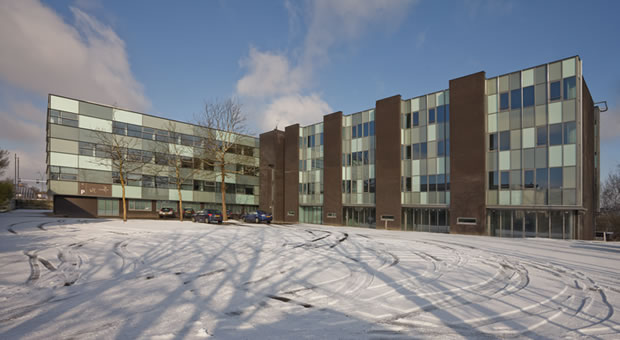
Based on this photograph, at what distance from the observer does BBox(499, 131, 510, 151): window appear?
28569 millimetres

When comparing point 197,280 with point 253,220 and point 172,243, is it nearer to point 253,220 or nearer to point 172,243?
point 172,243

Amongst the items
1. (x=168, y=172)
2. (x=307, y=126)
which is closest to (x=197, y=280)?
(x=307, y=126)

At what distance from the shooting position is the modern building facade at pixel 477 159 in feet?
85.0

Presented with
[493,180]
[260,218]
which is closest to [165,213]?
[260,218]

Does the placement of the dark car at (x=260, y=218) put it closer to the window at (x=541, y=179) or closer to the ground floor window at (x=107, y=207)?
the ground floor window at (x=107, y=207)

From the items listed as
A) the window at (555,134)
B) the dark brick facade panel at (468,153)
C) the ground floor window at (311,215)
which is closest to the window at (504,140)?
the dark brick facade panel at (468,153)

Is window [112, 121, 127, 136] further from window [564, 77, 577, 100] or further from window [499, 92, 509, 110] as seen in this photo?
window [564, 77, 577, 100]

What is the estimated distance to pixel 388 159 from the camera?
120 feet

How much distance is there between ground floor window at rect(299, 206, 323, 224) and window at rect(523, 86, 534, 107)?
26843 millimetres

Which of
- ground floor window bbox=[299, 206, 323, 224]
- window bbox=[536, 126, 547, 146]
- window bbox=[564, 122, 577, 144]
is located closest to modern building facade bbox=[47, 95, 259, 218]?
ground floor window bbox=[299, 206, 323, 224]

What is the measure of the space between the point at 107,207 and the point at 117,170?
5218 mm

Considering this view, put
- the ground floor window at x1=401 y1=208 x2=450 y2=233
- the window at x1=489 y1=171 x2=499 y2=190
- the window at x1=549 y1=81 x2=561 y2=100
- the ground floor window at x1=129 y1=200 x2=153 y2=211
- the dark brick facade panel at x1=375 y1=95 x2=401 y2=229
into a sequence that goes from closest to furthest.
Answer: the window at x1=549 y1=81 x2=561 y2=100 → the window at x1=489 y1=171 x2=499 y2=190 → the ground floor window at x1=401 y1=208 x2=450 y2=233 → the dark brick facade panel at x1=375 y1=95 x2=401 y2=229 → the ground floor window at x1=129 y1=200 x2=153 y2=211

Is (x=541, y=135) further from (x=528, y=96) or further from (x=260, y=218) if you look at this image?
(x=260, y=218)

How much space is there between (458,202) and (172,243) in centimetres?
2553
